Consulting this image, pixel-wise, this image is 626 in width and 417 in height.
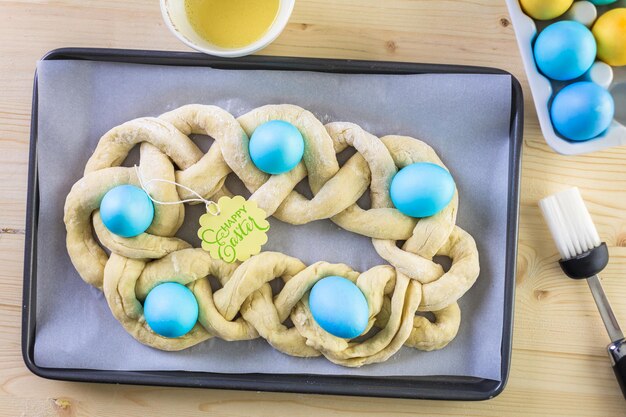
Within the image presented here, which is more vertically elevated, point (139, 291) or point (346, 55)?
point (346, 55)

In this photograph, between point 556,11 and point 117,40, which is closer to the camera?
point 556,11

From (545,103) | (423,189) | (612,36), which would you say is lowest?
(423,189)

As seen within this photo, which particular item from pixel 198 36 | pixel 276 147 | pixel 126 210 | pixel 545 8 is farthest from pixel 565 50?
Result: pixel 126 210

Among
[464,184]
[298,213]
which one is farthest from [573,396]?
[298,213]

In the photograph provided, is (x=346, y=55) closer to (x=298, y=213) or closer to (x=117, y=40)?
(x=298, y=213)

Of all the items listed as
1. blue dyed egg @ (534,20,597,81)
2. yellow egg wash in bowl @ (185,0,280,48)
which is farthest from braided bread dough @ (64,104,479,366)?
blue dyed egg @ (534,20,597,81)

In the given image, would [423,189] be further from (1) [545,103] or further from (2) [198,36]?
(2) [198,36]

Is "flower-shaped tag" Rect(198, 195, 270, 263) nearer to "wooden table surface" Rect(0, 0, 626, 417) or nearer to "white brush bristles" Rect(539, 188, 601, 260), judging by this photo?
"wooden table surface" Rect(0, 0, 626, 417)
